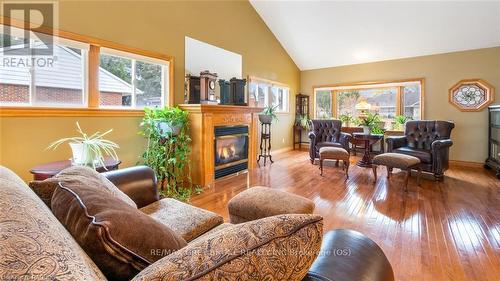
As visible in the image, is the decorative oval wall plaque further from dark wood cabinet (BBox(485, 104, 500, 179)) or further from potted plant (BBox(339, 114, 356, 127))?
potted plant (BBox(339, 114, 356, 127))

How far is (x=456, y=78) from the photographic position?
18.7 ft

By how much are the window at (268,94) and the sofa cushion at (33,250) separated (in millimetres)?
5394

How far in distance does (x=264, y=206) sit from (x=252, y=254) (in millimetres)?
1281

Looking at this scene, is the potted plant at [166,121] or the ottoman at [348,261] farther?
the potted plant at [166,121]

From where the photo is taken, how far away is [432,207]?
3.07 metres

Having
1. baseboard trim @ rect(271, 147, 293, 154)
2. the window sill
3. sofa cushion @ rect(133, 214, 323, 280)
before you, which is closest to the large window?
baseboard trim @ rect(271, 147, 293, 154)

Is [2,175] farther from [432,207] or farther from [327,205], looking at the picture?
[432,207]

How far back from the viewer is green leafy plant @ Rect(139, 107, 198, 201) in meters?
3.40

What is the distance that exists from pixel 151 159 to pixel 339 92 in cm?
588

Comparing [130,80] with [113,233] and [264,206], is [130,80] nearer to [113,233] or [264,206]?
[264,206]

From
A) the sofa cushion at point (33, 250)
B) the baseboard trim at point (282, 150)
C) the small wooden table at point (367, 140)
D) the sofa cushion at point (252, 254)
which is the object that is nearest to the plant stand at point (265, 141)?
the baseboard trim at point (282, 150)

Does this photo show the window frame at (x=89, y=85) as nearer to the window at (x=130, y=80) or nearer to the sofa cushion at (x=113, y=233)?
the window at (x=130, y=80)

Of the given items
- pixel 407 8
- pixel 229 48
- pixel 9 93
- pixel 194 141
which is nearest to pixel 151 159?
pixel 194 141

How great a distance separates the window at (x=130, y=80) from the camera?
10.9 feet
